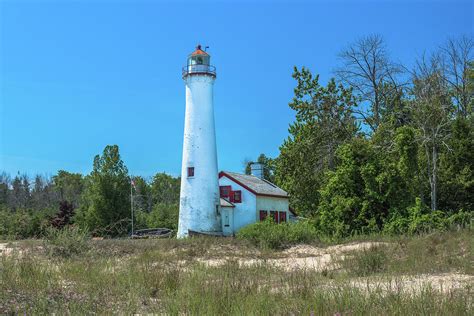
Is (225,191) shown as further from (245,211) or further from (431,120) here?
(431,120)

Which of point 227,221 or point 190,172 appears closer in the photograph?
point 190,172

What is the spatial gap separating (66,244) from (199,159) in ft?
58.7

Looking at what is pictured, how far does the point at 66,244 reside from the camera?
14.0 meters

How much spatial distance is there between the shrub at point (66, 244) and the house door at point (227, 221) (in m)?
21.1

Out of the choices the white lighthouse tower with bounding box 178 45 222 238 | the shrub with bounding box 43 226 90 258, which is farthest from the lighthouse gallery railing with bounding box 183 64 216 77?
the shrub with bounding box 43 226 90 258

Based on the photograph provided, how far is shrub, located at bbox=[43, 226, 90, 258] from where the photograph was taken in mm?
13680

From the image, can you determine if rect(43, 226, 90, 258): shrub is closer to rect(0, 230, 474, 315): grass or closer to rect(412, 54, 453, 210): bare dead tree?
rect(0, 230, 474, 315): grass

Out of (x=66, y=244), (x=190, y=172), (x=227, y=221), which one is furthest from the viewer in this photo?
(x=227, y=221)

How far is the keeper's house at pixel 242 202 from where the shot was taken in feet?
119

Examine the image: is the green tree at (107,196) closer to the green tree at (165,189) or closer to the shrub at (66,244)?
the shrub at (66,244)

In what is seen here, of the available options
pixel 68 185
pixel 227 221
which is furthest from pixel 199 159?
pixel 68 185

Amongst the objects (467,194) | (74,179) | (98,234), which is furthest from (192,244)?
(74,179)

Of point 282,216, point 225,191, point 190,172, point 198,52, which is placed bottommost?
point 282,216

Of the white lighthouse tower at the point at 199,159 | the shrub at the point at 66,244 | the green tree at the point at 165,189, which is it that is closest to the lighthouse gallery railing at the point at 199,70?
the white lighthouse tower at the point at 199,159
